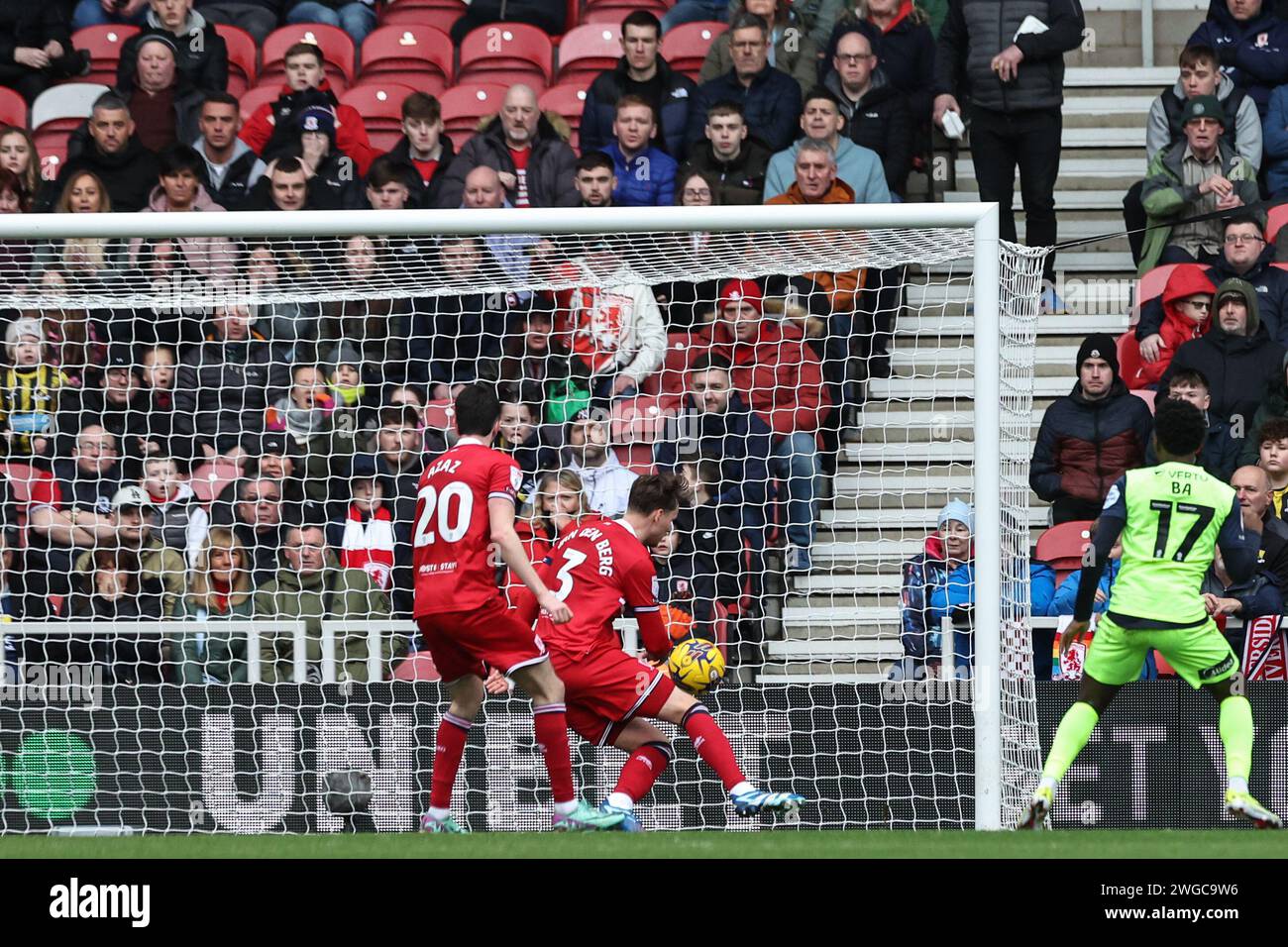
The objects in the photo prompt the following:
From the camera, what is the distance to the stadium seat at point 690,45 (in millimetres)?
12023

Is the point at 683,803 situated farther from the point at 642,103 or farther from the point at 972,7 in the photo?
the point at 972,7

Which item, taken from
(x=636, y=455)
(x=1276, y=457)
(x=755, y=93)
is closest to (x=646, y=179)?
(x=755, y=93)

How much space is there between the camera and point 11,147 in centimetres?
1109

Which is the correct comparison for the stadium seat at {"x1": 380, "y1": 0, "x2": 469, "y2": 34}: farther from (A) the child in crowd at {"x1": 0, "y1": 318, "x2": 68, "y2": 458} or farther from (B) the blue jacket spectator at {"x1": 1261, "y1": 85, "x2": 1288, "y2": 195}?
(B) the blue jacket spectator at {"x1": 1261, "y1": 85, "x2": 1288, "y2": 195}

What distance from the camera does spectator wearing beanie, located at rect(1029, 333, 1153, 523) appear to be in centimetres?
942

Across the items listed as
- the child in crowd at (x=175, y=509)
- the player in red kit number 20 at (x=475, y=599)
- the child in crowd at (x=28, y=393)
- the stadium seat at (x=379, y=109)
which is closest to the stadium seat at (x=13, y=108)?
the stadium seat at (x=379, y=109)

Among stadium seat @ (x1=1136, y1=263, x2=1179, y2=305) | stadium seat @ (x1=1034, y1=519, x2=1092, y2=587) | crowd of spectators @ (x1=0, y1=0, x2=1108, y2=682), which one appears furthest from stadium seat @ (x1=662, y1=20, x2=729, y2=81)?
stadium seat @ (x1=1034, y1=519, x2=1092, y2=587)

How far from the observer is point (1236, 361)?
9422mm

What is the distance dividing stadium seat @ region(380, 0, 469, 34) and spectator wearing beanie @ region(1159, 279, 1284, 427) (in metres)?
5.65

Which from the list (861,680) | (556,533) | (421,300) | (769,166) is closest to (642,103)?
(769,166)

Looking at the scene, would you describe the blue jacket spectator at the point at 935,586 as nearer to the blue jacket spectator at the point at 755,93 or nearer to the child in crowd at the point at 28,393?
the blue jacket spectator at the point at 755,93

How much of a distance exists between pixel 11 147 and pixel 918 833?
680 centimetres

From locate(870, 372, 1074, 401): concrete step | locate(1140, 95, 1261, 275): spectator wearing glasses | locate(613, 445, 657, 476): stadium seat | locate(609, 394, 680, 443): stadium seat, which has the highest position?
locate(1140, 95, 1261, 275): spectator wearing glasses

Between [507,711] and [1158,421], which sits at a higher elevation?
[1158,421]
